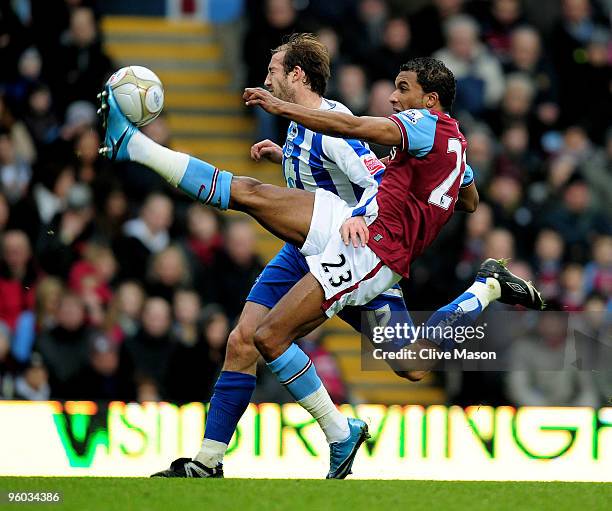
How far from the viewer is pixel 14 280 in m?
10.8

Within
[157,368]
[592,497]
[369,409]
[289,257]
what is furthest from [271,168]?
[592,497]

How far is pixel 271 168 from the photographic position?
13250mm

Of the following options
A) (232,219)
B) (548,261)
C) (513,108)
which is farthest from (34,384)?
(513,108)

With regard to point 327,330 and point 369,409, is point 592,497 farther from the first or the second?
point 327,330

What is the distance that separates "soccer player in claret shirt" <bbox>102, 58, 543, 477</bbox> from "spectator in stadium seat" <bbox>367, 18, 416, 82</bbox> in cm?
516

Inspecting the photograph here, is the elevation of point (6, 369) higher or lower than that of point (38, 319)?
lower

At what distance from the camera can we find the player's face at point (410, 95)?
7.38 meters

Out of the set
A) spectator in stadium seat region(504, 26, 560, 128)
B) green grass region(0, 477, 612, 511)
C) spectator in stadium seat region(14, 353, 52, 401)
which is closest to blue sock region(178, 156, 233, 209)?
green grass region(0, 477, 612, 511)

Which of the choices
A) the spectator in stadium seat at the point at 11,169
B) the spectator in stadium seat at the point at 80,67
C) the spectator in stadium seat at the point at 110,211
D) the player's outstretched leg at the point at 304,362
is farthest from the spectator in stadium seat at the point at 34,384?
the player's outstretched leg at the point at 304,362

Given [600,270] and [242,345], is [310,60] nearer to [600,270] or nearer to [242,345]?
[242,345]

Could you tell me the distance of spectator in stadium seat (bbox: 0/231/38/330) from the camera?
10734 millimetres

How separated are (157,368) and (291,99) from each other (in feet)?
11.8

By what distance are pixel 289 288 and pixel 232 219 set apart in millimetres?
4626

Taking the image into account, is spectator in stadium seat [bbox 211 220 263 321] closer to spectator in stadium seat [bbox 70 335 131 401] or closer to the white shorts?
spectator in stadium seat [bbox 70 335 131 401]
